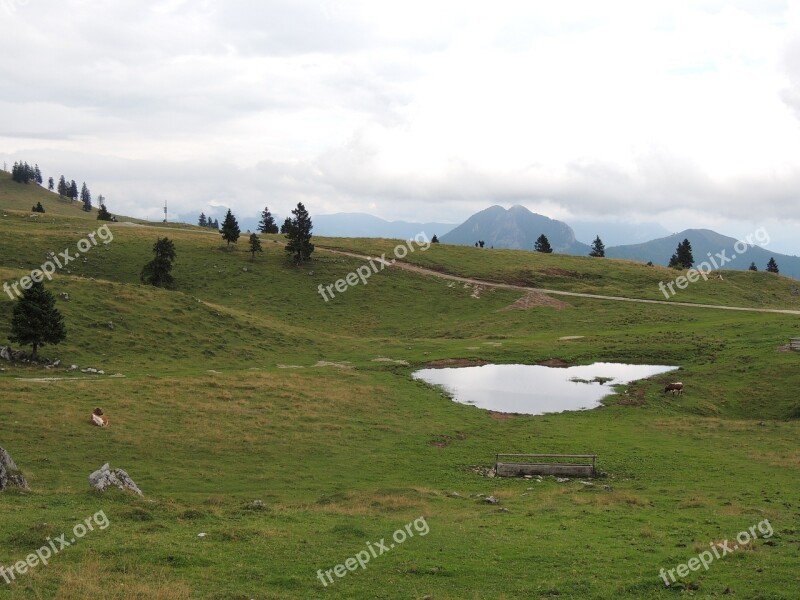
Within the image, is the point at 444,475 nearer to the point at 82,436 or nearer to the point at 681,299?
the point at 82,436

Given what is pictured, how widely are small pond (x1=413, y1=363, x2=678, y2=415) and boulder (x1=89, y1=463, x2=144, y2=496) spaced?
103ft

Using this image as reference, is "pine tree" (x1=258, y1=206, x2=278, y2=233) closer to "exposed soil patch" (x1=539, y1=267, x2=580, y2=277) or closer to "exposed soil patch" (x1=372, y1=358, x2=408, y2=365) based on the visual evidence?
"exposed soil patch" (x1=539, y1=267, x2=580, y2=277)

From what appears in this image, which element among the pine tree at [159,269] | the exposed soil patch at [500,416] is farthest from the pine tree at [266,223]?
the exposed soil patch at [500,416]

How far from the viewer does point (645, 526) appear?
2483 cm

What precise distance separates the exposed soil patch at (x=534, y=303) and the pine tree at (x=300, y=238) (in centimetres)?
3850

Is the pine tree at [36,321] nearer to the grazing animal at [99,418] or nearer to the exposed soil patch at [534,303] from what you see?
the grazing animal at [99,418]

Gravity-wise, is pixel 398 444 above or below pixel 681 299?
below

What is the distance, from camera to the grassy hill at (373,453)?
19.2 m

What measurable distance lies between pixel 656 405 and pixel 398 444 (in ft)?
79.6

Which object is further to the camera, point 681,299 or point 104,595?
point 681,299

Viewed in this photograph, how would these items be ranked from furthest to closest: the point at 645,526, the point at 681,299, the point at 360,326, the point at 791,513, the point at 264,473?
the point at 681,299 → the point at 360,326 → the point at 264,473 → the point at 791,513 → the point at 645,526

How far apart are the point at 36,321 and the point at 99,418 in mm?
19087

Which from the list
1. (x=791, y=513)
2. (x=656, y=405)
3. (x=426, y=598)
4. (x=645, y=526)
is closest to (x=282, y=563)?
(x=426, y=598)

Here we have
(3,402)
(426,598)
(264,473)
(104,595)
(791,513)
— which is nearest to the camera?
(104,595)
